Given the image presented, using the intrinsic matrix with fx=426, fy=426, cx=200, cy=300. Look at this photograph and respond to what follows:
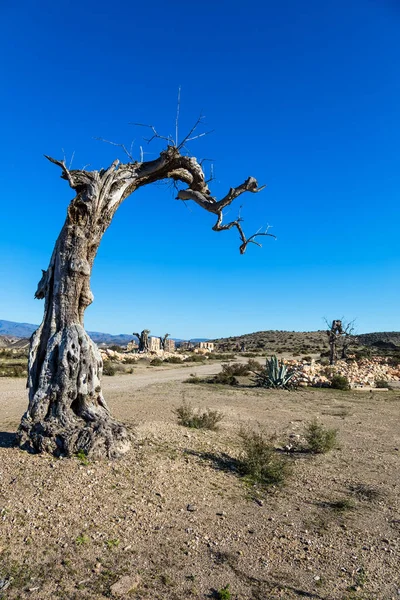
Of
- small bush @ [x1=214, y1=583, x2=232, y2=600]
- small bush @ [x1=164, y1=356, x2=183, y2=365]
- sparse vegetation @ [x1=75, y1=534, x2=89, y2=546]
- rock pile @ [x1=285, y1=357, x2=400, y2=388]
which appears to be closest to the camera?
small bush @ [x1=214, y1=583, x2=232, y2=600]

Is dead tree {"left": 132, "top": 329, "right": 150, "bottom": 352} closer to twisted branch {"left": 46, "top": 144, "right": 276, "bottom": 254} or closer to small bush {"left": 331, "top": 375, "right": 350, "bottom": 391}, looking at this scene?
small bush {"left": 331, "top": 375, "right": 350, "bottom": 391}

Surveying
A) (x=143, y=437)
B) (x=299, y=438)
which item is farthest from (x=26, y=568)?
(x=299, y=438)

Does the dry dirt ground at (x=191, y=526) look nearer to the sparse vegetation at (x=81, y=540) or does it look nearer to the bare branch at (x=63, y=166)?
the sparse vegetation at (x=81, y=540)

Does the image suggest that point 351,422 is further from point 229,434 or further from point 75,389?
point 75,389

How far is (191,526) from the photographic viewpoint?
4.62 metres

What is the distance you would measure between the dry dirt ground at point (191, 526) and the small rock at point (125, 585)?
0.02m

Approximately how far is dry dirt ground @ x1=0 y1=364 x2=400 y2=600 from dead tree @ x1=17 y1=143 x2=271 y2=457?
1.15 ft

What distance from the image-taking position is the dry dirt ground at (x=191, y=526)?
3.61 m

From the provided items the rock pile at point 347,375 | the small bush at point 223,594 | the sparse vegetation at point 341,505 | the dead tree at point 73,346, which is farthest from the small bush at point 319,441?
the rock pile at point 347,375

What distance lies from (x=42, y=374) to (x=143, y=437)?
208cm

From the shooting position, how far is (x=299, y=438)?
8.72 metres

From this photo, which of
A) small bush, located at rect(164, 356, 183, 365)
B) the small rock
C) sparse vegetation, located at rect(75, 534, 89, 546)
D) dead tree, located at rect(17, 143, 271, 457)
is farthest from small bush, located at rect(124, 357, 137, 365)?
the small rock

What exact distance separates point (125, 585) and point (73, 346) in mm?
3520

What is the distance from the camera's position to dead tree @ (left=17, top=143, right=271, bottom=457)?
6035 millimetres
